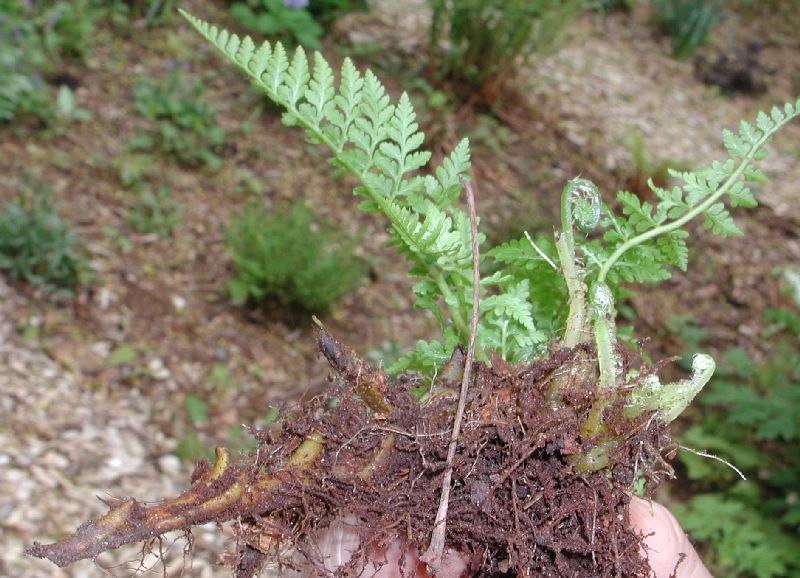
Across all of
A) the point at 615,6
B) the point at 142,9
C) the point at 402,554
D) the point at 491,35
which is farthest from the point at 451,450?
the point at 615,6

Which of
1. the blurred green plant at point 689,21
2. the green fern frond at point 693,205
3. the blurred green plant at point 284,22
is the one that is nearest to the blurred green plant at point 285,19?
the blurred green plant at point 284,22

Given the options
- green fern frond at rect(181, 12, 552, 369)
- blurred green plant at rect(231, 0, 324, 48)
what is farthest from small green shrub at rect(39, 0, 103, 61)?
green fern frond at rect(181, 12, 552, 369)

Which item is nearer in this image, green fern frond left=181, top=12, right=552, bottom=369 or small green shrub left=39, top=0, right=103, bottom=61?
green fern frond left=181, top=12, right=552, bottom=369

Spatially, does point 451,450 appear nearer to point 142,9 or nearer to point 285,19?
point 285,19

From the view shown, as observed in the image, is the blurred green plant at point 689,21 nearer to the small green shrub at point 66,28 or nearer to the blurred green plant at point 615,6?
the blurred green plant at point 615,6

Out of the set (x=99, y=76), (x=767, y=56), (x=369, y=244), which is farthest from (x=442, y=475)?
(x=767, y=56)

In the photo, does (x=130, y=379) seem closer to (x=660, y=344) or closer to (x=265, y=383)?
(x=265, y=383)

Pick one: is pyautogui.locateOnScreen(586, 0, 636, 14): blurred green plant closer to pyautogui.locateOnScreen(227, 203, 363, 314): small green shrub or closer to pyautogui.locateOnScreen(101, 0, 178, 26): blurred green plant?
pyautogui.locateOnScreen(101, 0, 178, 26): blurred green plant
